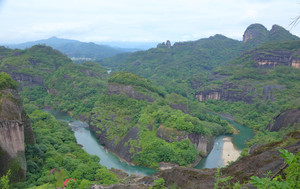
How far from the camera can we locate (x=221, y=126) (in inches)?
1914

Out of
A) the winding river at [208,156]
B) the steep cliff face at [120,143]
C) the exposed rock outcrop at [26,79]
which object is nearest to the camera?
the winding river at [208,156]

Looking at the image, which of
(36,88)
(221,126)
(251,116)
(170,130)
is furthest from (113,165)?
(36,88)

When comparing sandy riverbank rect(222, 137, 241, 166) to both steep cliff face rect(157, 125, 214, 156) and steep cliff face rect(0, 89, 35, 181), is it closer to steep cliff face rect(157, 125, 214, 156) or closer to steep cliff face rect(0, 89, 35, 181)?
steep cliff face rect(157, 125, 214, 156)

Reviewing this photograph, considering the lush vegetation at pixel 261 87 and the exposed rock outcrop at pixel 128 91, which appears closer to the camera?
the exposed rock outcrop at pixel 128 91

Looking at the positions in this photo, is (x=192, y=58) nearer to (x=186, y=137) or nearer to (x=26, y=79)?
(x=26, y=79)

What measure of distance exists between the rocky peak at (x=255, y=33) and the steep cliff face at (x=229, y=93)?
6621cm

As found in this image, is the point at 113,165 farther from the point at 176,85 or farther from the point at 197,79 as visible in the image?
the point at 197,79

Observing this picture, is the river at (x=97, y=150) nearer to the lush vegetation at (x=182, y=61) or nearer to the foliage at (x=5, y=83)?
the foliage at (x=5, y=83)

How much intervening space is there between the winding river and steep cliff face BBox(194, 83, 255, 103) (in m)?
13.9

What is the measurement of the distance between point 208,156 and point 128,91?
23.4 metres

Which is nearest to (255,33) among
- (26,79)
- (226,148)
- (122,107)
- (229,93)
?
(229,93)

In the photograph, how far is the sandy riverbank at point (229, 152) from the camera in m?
37.5

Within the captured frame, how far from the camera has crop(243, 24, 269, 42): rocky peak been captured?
122 metres

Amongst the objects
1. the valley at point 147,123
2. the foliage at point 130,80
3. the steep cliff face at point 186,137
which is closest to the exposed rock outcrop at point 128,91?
the valley at point 147,123
